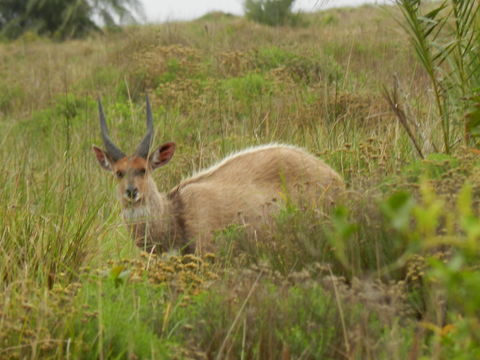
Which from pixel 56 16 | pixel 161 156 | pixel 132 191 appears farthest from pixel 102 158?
pixel 56 16

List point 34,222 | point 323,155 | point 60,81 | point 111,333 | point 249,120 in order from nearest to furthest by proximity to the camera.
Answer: point 111,333 < point 34,222 < point 323,155 < point 249,120 < point 60,81

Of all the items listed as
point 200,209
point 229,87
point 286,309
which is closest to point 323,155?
point 200,209

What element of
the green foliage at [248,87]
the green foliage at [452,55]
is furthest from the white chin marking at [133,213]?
the green foliage at [248,87]

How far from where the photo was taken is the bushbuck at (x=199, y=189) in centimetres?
542

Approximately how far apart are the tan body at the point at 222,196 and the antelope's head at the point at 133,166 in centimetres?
7

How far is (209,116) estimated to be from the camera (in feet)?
27.9

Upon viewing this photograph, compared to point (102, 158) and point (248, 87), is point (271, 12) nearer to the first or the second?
point (248, 87)

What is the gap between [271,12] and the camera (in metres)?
20.0

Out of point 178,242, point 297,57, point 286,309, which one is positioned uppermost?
point 297,57

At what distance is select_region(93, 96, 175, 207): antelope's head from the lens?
17.9ft

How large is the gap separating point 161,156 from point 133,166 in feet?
1.28

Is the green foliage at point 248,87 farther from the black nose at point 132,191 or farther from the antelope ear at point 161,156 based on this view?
the black nose at point 132,191

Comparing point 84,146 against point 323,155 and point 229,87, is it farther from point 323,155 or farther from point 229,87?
point 323,155

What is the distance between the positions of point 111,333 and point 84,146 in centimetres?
576
